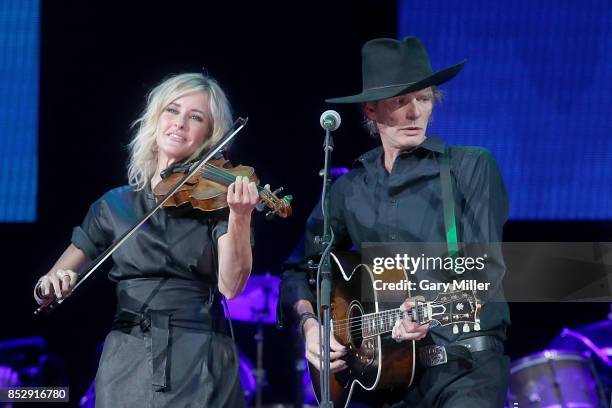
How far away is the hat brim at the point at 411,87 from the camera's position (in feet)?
11.3

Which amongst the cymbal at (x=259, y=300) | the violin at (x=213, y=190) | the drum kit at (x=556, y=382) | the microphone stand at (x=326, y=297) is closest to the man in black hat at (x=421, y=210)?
the microphone stand at (x=326, y=297)

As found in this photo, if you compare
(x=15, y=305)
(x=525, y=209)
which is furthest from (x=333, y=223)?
(x=15, y=305)

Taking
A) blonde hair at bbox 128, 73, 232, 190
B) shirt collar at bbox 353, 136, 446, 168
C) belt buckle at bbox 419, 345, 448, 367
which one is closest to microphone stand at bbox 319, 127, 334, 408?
belt buckle at bbox 419, 345, 448, 367

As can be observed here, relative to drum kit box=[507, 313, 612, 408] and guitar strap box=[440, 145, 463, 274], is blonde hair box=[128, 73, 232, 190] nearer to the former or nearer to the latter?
guitar strap box=[440, 145, 463, 274]

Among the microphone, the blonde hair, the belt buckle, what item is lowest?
the belt buckle

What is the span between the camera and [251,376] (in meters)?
5.75

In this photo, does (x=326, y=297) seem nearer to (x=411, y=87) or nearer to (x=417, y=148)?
(x=417, y=148)

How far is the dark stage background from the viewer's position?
5500mm

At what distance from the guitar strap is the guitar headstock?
274 millimetres

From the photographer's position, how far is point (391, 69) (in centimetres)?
364

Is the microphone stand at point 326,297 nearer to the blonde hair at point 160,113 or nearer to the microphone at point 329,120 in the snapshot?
the microphone at point 329,120

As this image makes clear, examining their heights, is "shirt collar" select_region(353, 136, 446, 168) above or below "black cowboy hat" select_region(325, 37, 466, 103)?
below

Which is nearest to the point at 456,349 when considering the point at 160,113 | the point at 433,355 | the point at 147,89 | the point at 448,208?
the point at 433,355

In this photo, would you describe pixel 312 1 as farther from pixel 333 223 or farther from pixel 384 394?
pixel 384 394
